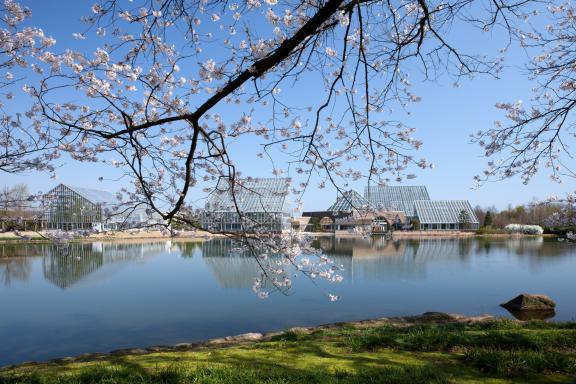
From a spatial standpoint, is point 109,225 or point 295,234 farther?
point 295,234

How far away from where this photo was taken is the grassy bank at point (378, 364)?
10.4ft

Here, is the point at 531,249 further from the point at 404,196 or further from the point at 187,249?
Result: the point at 404,196

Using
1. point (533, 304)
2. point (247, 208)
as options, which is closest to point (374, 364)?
point (247, 208)

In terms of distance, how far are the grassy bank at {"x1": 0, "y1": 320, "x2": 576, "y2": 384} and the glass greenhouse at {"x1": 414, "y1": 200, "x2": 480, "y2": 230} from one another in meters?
48.0

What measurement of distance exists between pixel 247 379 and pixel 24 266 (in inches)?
758

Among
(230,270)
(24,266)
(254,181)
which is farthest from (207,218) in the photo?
(24,266)

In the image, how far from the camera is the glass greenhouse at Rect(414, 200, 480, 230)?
49094 millimetres

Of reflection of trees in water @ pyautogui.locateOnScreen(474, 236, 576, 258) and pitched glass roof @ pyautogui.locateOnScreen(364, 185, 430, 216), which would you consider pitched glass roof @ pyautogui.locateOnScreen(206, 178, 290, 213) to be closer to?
reflection of trees in water @ pyautogui.locateOnScreen(474, 236, 576, 258)

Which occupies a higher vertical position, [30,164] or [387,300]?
[30,164]

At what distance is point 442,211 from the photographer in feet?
169

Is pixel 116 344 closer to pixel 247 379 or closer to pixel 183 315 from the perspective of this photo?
pixel 183 315

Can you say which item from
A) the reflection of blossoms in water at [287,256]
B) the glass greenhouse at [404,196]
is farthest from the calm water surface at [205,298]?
the glass greenhouse at [404,196]

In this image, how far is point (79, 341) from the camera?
7656 mm

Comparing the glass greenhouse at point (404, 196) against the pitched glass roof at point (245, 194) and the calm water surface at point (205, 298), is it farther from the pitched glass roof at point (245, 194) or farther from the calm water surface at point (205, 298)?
the pitched glass roof at point (245, 194)
